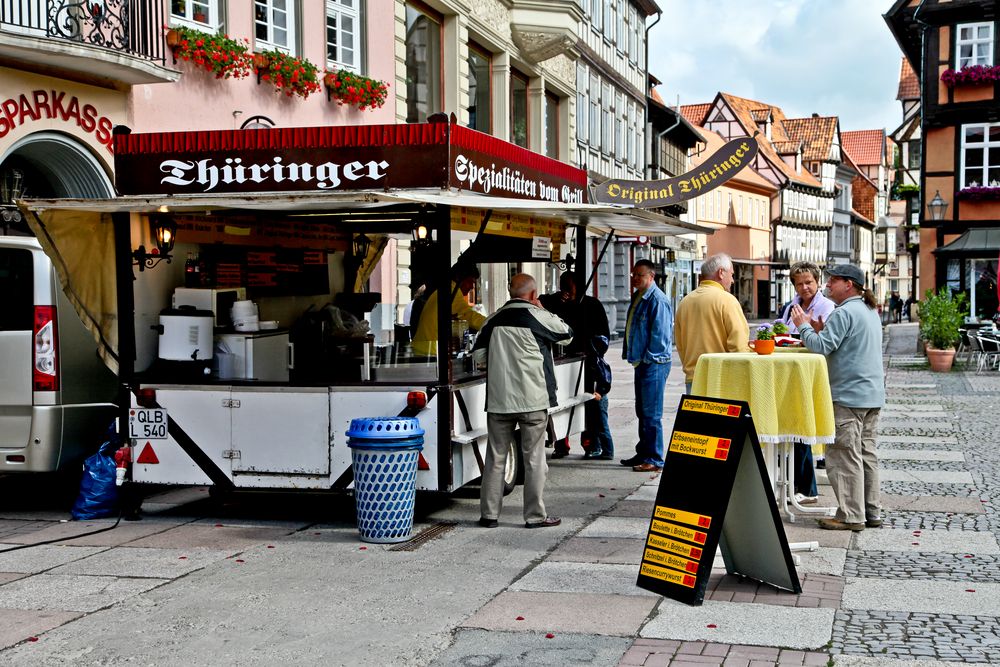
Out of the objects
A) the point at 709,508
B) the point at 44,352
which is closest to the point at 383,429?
the point at 709,508

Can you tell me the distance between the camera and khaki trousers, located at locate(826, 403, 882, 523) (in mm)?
8453

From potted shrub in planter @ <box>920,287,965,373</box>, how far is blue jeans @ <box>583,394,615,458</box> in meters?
14.0

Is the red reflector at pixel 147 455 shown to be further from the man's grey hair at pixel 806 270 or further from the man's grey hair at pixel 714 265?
the man's grey hair at pixel 806 270

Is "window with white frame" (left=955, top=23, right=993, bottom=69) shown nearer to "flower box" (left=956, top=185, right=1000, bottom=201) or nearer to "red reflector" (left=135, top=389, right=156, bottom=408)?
"flower box" (left=956, top=185, right=1000, bottom=201)

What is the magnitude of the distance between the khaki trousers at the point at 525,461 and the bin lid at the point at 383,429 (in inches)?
29.8

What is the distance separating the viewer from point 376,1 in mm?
19812

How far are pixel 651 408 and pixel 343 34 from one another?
9.69 metres

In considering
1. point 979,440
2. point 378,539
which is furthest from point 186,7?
point 979,440

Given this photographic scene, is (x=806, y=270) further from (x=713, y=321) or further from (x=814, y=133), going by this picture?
(x=814, y=133)

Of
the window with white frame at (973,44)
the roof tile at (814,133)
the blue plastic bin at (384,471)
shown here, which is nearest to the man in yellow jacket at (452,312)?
the blue plastic bin at (384,471)

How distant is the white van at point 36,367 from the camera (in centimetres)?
945

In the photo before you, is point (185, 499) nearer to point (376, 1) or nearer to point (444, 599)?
point (444, 599)

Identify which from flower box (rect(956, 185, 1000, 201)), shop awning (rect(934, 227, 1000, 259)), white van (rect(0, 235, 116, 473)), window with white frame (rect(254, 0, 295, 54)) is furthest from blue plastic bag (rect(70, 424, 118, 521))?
flower box (rect(956, 185, 1000, 201))

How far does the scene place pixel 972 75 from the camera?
32.9 meters
